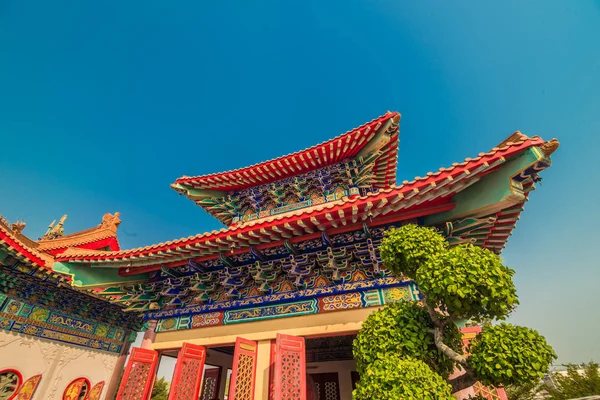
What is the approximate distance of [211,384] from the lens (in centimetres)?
1015

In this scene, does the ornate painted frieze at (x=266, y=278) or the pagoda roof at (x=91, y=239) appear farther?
the pagoda roof at (x=91, y=239)

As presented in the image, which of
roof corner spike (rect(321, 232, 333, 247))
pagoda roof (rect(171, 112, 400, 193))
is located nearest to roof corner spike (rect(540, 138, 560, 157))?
roof corner spike (rect(321, 232, 333, 247))

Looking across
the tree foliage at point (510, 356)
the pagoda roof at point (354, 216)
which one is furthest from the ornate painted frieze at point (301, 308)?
the tree foliage at point (510, 356)

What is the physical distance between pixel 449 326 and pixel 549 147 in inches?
97.3

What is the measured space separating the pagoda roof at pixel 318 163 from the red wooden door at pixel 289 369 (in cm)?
501

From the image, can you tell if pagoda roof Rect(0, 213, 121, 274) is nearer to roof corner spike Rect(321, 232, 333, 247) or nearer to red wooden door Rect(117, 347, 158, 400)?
red wooden door Rect(117, 347, 158, 400)

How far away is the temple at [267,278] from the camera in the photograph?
4379mm

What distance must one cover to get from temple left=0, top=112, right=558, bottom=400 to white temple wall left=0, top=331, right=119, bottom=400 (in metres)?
0.03

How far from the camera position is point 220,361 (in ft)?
32.0

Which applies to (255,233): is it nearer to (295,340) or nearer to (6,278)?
(295,340)

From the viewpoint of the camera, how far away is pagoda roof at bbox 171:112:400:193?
7.90m

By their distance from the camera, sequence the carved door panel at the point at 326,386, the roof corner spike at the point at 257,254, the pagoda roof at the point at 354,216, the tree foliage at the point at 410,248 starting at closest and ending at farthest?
the tree foliage at the point at 410,248 → the pagoda roof at the point at 354,216 → the roof corner spike at the point at 257,254 → the carved door panel at the point at 326,386

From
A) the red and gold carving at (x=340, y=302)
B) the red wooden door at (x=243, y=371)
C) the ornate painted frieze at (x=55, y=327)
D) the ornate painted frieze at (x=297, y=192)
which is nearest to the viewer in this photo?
the red wooden door at (x=243, y=371)

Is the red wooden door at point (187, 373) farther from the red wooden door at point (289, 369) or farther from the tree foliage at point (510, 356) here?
the tree foliage at point (510, 356)
